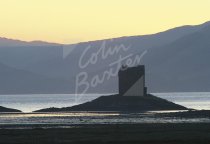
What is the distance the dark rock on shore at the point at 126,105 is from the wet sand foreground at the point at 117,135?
3201 inches

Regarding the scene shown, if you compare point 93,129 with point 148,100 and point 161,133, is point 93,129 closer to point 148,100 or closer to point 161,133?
point 161,133

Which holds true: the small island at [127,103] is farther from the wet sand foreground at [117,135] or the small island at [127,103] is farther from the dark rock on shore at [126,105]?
the wet sand foreground at [117,135]

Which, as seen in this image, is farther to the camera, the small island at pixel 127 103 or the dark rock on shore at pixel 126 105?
the small island at pixel 127 103

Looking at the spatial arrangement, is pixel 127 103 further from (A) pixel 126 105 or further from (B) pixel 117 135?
(B) pixel 117 135

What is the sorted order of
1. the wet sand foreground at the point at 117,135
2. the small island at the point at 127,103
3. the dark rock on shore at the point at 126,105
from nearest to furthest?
the wet sand foreground at the point at 117,135 < the dark rock on shore at the point at 126,105 < the small island at the point at 127,103

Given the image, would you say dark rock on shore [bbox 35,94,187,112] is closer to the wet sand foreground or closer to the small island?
the small island

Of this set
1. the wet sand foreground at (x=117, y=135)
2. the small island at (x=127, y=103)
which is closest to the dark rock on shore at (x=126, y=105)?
the small island at (x=127, y=103)

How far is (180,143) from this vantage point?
260 feet

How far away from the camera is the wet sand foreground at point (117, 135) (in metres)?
83.4

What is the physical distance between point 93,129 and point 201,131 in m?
13.8

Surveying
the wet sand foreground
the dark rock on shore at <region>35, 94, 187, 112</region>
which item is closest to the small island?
the dark rock on shore at <region>35, 94, 187, 112</region>

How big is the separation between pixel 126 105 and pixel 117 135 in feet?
328

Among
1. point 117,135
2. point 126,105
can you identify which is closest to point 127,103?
point 126,105

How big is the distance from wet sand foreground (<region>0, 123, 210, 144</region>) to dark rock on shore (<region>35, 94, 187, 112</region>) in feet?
267
